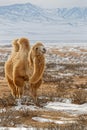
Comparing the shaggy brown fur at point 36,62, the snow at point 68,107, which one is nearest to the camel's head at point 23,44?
the shaggy brown fur at point 36,62

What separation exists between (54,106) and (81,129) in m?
3.26

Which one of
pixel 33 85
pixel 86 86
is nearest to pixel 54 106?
pixel 33 85

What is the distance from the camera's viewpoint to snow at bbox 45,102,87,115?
942 centimetres

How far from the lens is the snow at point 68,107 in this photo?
9422mm

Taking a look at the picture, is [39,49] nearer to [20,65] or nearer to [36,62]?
[36,62]

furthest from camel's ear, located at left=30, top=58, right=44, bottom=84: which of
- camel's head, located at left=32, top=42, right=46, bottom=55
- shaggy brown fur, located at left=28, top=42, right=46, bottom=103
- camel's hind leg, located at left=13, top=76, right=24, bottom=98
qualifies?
camel's hind leg, located at left=13, top=76, right=24, bottom=98

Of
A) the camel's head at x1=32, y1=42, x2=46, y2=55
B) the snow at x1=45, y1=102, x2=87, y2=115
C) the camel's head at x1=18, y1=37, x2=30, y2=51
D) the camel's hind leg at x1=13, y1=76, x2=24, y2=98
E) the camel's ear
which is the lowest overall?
the snow at x1=45, y1=102, x2=87, y2=115

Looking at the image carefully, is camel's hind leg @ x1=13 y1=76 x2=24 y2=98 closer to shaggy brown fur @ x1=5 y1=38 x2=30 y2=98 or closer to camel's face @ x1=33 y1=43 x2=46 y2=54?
shaggy brown fur @ x1=5 y1=38 x2=30 y2=98

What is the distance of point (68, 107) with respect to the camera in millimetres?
9906

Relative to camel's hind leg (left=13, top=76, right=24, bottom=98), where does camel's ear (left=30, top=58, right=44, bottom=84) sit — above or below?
above

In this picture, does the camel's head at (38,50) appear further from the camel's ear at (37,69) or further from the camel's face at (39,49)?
the camel's ear at (37,69)

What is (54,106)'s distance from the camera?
32.8ft

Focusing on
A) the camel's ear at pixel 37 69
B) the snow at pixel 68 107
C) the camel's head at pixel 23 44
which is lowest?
the snow at pixel 68 107

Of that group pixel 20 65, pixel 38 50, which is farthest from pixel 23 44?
pixel 38 50
